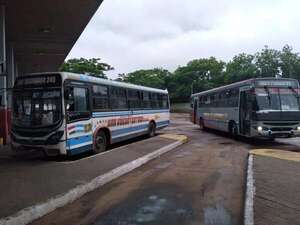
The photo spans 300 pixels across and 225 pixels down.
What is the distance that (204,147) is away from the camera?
57.0 feet

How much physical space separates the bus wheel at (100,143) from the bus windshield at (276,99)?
6.54 metres

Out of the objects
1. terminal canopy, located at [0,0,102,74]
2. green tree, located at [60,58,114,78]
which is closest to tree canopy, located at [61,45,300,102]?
green tree, located at [60,58,114,78]

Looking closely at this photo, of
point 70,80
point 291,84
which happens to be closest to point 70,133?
point 70,80

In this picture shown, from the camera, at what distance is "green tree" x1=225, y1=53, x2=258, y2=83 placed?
6781cm

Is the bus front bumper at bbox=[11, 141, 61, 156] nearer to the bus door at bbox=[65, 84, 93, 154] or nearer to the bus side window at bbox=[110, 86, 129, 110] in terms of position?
the bus door at bbox=[65, 84, 93, 154]

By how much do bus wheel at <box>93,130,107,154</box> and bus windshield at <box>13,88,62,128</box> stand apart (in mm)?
2403

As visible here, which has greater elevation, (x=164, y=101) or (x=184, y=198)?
(x=164, y=101)

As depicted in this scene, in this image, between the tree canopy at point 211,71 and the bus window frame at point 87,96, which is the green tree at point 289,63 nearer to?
the tree canopy at point 211,71

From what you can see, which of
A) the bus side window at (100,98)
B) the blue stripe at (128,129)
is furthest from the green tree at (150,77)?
the bus side window at (100,98)

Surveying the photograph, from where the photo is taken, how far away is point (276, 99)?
17.1 metres

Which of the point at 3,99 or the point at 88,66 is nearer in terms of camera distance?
the point at 3,99

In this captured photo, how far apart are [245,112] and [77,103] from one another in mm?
8464

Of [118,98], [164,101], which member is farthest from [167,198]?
[164,101]

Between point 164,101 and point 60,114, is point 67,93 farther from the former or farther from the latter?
point 164,101
